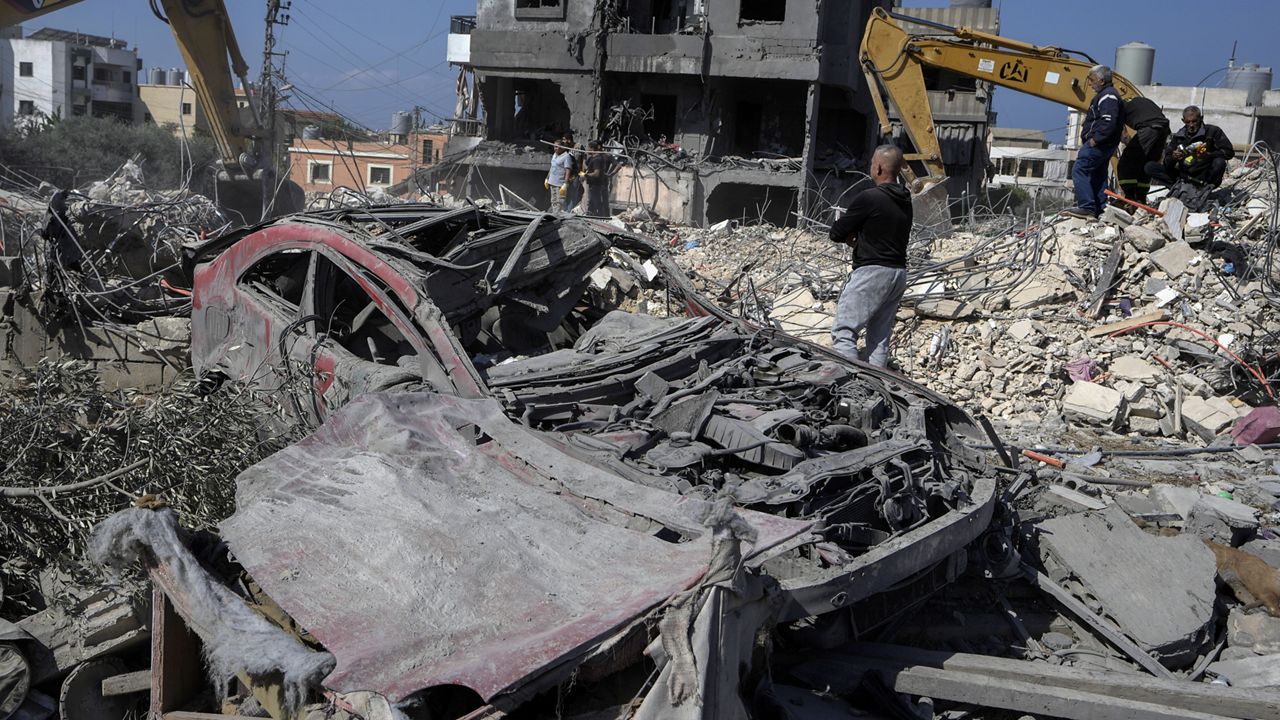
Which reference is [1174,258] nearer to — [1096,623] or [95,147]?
[1096,623]

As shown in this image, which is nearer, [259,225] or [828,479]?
[828,479]

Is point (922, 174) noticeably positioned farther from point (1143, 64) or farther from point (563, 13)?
point (1143, 64)

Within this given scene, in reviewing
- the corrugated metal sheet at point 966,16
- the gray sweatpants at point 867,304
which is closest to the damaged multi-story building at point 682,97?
the corrugated metal sheet at point 966,16

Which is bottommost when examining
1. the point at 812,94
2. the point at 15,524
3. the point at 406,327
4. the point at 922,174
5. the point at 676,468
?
the point at 15,524

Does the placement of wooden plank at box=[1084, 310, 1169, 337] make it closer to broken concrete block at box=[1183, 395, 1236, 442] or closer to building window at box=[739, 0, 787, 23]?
broken concrete block at box=[1183, 395, 1236, 442]

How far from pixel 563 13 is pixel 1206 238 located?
15081 millimetres

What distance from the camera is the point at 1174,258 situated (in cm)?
964

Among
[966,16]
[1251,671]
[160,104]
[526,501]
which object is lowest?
[1251,671]

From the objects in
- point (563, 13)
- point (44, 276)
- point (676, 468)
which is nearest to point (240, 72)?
point (563, 13)

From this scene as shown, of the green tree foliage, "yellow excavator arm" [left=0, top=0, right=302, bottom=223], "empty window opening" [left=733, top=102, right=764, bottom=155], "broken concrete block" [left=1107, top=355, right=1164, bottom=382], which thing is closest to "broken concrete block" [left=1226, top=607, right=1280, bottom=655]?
"broken concrete block" [left=1107, top=355, right=1164, bottom=382]

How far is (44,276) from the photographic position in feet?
23.6

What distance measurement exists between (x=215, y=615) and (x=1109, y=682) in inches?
129

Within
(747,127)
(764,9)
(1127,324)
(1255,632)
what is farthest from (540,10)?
(1255,632)

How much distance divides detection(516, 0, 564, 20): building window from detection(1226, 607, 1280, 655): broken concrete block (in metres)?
19.5
